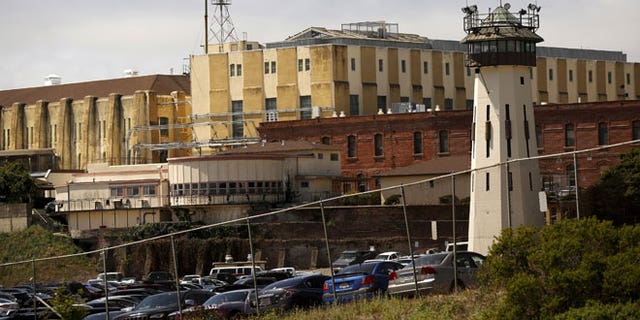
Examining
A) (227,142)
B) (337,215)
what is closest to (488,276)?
(337,215)

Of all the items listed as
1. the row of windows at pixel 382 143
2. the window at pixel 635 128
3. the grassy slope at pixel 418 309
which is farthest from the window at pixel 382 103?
the grassy slope at pixel 418 309

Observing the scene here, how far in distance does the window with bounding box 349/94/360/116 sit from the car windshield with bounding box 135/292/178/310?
70.4 m

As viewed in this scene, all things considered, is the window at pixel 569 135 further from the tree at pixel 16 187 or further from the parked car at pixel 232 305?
the parked car at pixel 232 305

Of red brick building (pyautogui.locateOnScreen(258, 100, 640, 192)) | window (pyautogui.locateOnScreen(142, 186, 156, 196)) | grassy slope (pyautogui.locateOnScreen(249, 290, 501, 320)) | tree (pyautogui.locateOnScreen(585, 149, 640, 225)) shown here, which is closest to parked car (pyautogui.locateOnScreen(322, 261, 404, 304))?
grassy slope (pyautogui.locateOnScreen(249, 290, 501, 320))

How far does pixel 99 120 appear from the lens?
426 ft

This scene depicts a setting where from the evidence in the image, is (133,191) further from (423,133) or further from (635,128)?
(635,128)

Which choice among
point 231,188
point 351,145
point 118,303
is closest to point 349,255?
point 118,303

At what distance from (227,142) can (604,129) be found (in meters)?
30.4

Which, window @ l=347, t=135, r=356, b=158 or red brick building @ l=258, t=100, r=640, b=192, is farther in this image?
window @ l=347, t=135, r=356, b=158

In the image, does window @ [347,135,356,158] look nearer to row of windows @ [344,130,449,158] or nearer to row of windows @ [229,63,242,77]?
row of windows @ [344,130,449,158]

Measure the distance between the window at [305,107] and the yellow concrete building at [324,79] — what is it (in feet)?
0.25

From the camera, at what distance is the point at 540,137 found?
93.6m

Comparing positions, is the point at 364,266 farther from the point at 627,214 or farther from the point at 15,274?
the point at 15,274

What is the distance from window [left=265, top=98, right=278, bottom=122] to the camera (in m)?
110
